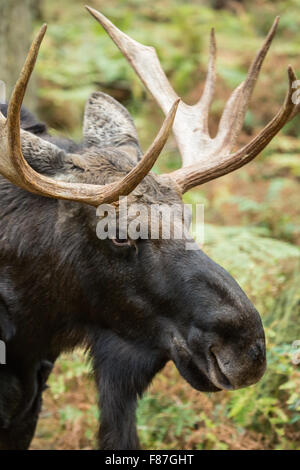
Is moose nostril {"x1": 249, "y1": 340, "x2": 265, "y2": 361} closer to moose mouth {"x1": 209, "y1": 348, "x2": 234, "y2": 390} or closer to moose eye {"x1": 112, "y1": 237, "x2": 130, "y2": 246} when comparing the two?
moose mouth {"x1": 209, "y1": 348, "x2": 234, "y2": 390}

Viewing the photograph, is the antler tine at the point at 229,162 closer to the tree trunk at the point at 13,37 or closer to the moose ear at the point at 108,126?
the moose ear at the point at 108,126

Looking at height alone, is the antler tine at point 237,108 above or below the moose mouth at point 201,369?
above

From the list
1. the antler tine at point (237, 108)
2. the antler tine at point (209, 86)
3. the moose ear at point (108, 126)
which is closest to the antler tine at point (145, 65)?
the antler tine at point (209, 86)

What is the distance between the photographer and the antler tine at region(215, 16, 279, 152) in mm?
4910

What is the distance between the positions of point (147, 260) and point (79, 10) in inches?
486

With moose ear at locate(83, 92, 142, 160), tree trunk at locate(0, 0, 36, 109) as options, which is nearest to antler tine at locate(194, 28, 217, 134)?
moose ear at locate(83, 92, 142, 160)

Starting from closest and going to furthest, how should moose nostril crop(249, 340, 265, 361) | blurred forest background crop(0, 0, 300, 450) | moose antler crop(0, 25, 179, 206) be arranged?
moose antler crop(0, 25, 179, 206), moose nostril crop(249, 340, 265, 361), blurred forest background crop(0, 0, 300, 450)

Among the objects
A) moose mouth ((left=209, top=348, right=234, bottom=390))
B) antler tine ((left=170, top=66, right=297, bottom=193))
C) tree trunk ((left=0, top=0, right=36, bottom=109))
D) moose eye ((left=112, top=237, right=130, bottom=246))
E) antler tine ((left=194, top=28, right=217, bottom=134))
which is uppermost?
tree trunk ((left=0, top=0, right=36, bottom=109))

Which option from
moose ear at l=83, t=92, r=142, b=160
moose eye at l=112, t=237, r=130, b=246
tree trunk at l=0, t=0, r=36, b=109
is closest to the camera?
moose eye at l=112, t=237, r=130, b=246

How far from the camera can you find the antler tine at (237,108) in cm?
491

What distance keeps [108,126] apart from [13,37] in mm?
3021

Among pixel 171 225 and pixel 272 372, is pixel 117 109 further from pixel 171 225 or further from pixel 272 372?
pixel 272 372

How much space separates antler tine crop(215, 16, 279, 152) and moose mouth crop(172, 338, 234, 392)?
60.5 inches

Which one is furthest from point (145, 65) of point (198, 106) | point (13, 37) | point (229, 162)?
point (13, 37)
